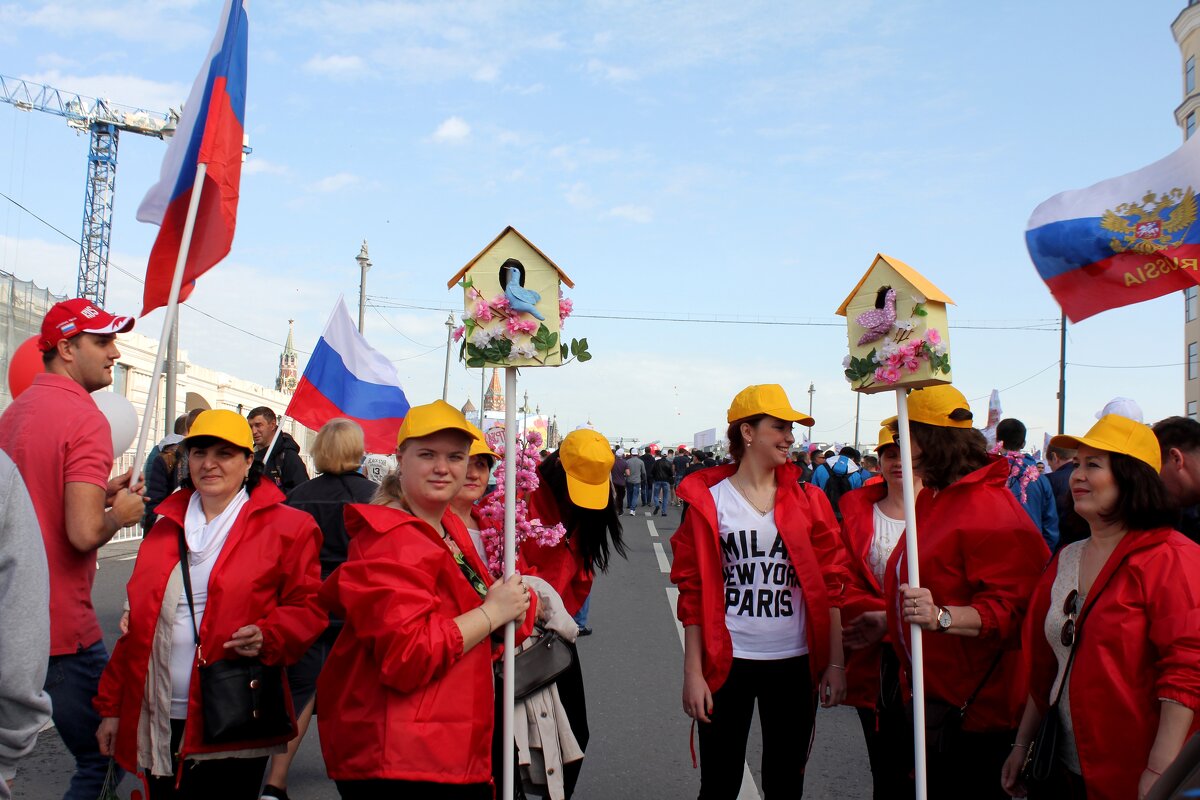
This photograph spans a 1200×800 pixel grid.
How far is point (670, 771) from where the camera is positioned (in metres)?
5.23

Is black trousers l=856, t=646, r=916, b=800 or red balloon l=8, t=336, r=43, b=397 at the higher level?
red balloon l=8, t=336, r=43, b=397

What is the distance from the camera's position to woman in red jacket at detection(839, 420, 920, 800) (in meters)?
3.70

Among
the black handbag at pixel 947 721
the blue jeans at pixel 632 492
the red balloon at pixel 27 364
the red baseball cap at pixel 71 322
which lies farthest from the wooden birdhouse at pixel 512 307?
the blue jeans at pixel 632 492

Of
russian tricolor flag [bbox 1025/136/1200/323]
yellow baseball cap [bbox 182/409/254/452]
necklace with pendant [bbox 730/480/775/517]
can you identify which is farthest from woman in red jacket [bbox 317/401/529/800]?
russian tricolor flag [bbox 1025/136/1200/323]

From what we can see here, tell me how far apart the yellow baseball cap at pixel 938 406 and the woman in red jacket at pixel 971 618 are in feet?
0.56

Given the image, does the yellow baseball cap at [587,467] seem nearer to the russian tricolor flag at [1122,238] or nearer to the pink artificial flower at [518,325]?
the pink artificial flower at [518,325]

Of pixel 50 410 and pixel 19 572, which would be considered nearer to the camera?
pixel 19 572

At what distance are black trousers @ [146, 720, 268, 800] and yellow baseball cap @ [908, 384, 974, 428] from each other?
289 cm

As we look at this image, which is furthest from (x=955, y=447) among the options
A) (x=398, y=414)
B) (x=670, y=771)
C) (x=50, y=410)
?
(x=398, y=414)

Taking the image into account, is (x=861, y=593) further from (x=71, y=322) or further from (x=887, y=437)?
(x=71, y=322)

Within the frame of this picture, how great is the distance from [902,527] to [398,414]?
4725mm

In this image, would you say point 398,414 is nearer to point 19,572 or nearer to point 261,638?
point 261,638

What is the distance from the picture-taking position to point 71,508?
3.31 m

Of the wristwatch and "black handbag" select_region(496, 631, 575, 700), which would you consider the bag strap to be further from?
the wristwatch
